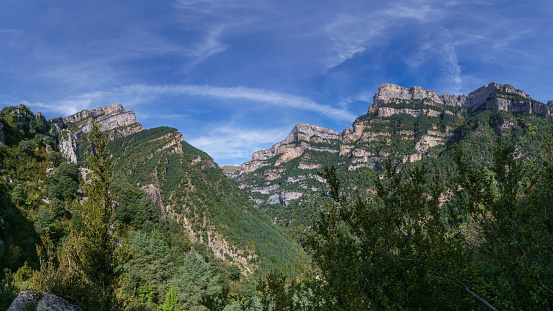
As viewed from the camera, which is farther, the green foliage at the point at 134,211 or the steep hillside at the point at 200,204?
the steep hillside at the point at 200,204

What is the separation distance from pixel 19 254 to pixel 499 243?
2756 cm

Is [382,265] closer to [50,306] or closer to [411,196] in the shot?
[411,196]

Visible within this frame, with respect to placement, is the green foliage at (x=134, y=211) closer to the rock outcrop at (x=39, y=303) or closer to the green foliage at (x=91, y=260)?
the green foliage at (x=91, y=260)

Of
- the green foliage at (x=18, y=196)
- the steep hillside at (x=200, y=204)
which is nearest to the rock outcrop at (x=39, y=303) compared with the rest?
the green foliage at (x=18, y=196)

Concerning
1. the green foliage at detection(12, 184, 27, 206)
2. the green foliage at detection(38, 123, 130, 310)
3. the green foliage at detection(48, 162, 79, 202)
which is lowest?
the green foliage at detection(38, 123, 130, 310)

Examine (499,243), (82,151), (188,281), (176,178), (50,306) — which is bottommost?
(188,281)

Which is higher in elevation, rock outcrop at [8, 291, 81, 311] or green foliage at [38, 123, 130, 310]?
green foliage at [38, 123, 130, 310]

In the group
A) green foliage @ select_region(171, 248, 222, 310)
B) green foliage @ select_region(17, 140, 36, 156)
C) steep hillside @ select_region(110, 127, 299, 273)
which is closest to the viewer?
green foliage @ select_region(171, 248, 222, 310)

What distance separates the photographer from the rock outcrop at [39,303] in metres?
8.89

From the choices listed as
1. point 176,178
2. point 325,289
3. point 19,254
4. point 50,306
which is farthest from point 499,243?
point 176,178

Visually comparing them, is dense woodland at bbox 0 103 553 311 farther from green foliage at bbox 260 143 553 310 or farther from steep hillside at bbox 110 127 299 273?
steep hillside at bbox 110 127 299 273

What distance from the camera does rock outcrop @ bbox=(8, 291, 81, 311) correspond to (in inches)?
350

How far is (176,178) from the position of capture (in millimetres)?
107500

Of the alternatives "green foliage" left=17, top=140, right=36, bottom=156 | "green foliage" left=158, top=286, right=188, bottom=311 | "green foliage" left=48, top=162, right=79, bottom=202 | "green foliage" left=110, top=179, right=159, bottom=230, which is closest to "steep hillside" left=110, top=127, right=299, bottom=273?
"green foliage" left=110, top=179, right=159, bottom=230
